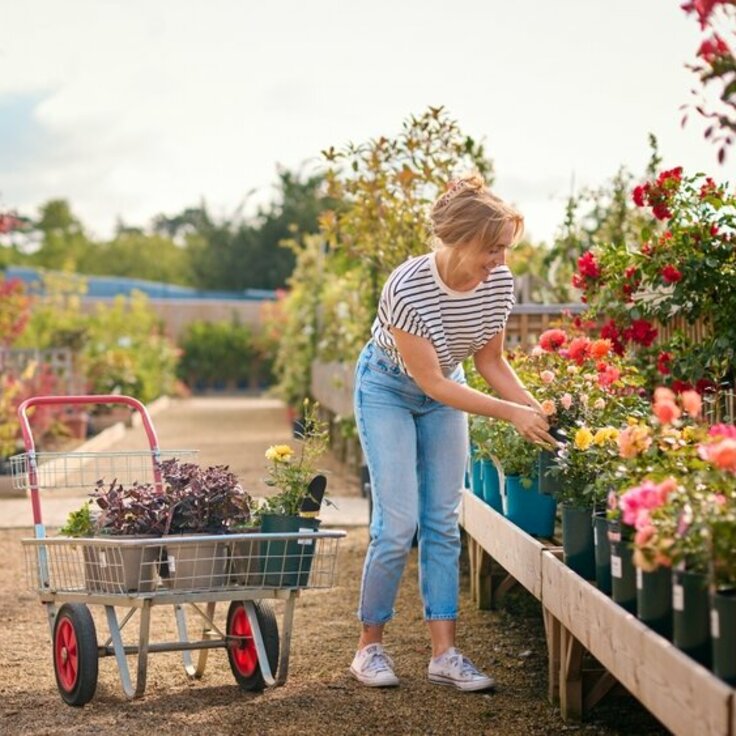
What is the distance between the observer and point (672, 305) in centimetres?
543

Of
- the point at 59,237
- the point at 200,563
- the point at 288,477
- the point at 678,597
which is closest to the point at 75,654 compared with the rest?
the point at 200,563

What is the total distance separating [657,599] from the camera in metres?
3.12

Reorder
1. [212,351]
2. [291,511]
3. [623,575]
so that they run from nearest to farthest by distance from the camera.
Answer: [623,575] → [291,511] → [212,351]

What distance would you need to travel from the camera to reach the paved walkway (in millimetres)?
8383

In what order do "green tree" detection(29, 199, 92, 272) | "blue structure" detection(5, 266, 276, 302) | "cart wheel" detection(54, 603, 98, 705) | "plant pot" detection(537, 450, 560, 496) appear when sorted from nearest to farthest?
1. "cart wheel" detection(54, 603, 98, 705)
2. "plant pot" detection(537, 450, 560, 496)
3. "blue structure" detection(5, 266, 276, 302)
4. "green tree" detection(29, 199, 92, 272)

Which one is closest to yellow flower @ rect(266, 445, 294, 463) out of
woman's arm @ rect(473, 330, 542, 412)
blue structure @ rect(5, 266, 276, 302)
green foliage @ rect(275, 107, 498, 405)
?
woman's arm @ rect(473, 330, 542, 412)

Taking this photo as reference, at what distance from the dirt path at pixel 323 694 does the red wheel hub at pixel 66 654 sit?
0.25 ft

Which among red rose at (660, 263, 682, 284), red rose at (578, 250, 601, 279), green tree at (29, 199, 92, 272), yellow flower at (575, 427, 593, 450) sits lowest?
yellow flower at (575, 427, 593, 450)

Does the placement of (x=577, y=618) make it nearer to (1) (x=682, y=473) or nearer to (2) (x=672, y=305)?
(1) (x=682, y=473)

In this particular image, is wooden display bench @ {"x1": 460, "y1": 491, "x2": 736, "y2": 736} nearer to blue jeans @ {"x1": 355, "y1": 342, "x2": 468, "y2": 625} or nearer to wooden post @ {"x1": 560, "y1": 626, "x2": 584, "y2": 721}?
wooden post @ {"x1": 560, "y1": 626, "x2": 584, "y2": 721}

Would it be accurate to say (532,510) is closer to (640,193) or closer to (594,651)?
(594,651)

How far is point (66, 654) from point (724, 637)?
7.10ft

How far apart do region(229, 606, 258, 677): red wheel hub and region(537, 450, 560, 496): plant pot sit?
0.99m

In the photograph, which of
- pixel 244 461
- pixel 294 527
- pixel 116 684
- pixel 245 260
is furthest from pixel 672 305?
pixel 245 260
